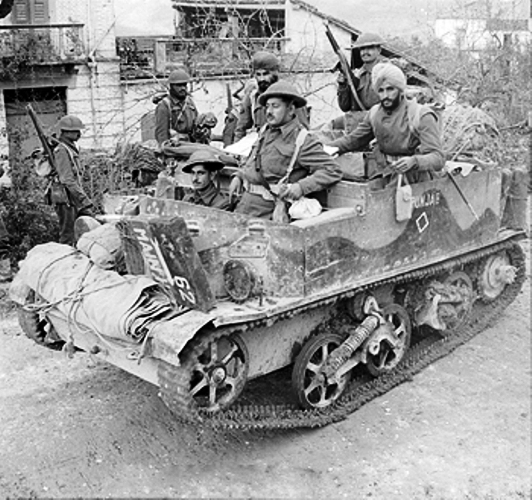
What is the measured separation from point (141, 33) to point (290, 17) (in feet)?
10.5

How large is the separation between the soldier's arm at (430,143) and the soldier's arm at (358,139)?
1.79 ft

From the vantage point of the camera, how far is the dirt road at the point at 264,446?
573 cm

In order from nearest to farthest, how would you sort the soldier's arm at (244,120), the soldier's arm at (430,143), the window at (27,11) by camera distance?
the soldier's arm at (430,143), the soldier's arm at (244,120), the window at (27,11)

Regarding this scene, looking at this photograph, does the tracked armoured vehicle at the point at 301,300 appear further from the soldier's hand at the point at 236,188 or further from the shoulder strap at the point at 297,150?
the soldier's hand at the point at 236,188

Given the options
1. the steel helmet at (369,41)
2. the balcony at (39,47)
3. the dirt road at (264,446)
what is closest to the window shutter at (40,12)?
the balcony at (39,47)

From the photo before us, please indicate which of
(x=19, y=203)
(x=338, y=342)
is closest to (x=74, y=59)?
(x=19, y=203)

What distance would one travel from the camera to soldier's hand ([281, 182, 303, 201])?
6.38 metres

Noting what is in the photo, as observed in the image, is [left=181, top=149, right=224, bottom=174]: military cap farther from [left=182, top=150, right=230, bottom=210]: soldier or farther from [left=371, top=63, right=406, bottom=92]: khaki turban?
[left=371, top=63, right=406, bottom=92]: khaki turban

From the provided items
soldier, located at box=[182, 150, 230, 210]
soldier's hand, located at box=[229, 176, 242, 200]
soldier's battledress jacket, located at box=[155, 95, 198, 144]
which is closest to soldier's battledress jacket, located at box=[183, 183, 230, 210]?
soldier, located at box=[182, 150, 230, 210]

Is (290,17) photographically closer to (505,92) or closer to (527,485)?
(505,92)

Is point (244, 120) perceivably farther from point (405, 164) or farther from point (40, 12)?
point (40, 12)

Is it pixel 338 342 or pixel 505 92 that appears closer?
pixel 338 342

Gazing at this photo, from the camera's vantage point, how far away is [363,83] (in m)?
8.35

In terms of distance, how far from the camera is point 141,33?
709 inches
